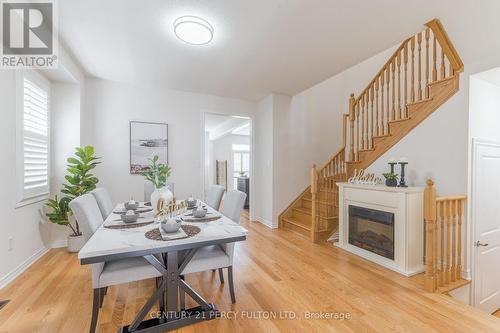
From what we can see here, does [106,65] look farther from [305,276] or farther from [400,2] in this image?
[305,276]

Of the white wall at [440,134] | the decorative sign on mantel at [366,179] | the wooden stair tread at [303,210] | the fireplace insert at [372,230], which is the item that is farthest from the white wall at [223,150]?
the fireplace insert at [372,230]

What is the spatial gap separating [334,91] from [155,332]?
5439 millimetres

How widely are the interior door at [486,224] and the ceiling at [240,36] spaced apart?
1.66 metres

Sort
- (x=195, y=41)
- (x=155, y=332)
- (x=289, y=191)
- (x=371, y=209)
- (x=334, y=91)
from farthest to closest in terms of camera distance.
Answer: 1. (x=334, y=91)
2. (x=289, y=191)
3. (x=371, y=209)
4. (x=195, y=41)
5. (x=155, y=332)

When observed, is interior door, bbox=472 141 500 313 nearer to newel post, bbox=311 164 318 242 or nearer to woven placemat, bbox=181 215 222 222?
newel post, bbox=311 164 318 242

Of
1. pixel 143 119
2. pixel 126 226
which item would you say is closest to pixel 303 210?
pixel 126 226

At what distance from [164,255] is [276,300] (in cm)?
106

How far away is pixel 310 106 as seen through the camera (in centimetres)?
500

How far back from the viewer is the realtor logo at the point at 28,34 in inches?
81.2

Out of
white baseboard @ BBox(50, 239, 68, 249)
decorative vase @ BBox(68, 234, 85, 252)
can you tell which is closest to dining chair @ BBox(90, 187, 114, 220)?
decorative vase @ BBox(68, 234, 85, 252)

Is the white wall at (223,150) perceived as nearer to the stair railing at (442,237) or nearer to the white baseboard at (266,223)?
the white baseboard at (266,223)

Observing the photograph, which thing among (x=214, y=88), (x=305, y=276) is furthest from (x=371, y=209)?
(x=214, y=88)

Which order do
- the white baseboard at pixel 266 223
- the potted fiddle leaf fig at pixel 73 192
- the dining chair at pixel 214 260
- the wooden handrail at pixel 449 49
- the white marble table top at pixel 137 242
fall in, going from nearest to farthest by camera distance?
the white marble table top at pixel 137 242
the dining chair at pixel 214 260
the wooden handrail at pixel 449 49
the potted fiddle leaf fig at pixel 73 192
the white baseboard at pixel 266 223

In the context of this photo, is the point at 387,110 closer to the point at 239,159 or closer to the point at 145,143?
the point at 145,143
